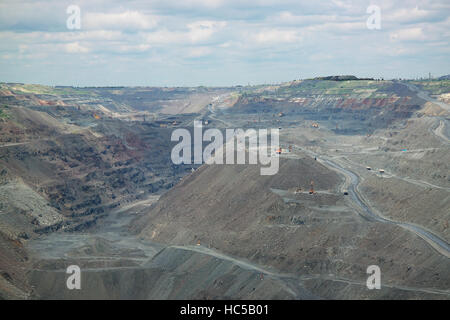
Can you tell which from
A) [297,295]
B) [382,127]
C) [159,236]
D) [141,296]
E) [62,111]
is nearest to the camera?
[297,295]

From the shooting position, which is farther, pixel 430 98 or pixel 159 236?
pixel 430 98

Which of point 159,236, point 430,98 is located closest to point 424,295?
point 159,236

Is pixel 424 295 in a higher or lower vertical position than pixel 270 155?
lower

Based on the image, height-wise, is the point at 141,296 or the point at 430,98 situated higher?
the point at 430,98

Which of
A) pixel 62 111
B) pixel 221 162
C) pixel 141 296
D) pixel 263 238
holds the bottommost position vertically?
pixel 141 296

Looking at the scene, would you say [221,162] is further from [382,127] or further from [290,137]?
[382,127]

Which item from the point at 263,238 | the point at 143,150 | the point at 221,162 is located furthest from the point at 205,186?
the point at 143,150

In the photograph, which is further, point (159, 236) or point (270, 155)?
point (270, 155)

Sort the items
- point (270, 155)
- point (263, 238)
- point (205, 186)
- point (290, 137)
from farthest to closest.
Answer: point (290, 137) → point (270, 155) → point (205, 186) → point (263, 238)

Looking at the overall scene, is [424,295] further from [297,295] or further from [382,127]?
[382,127]
